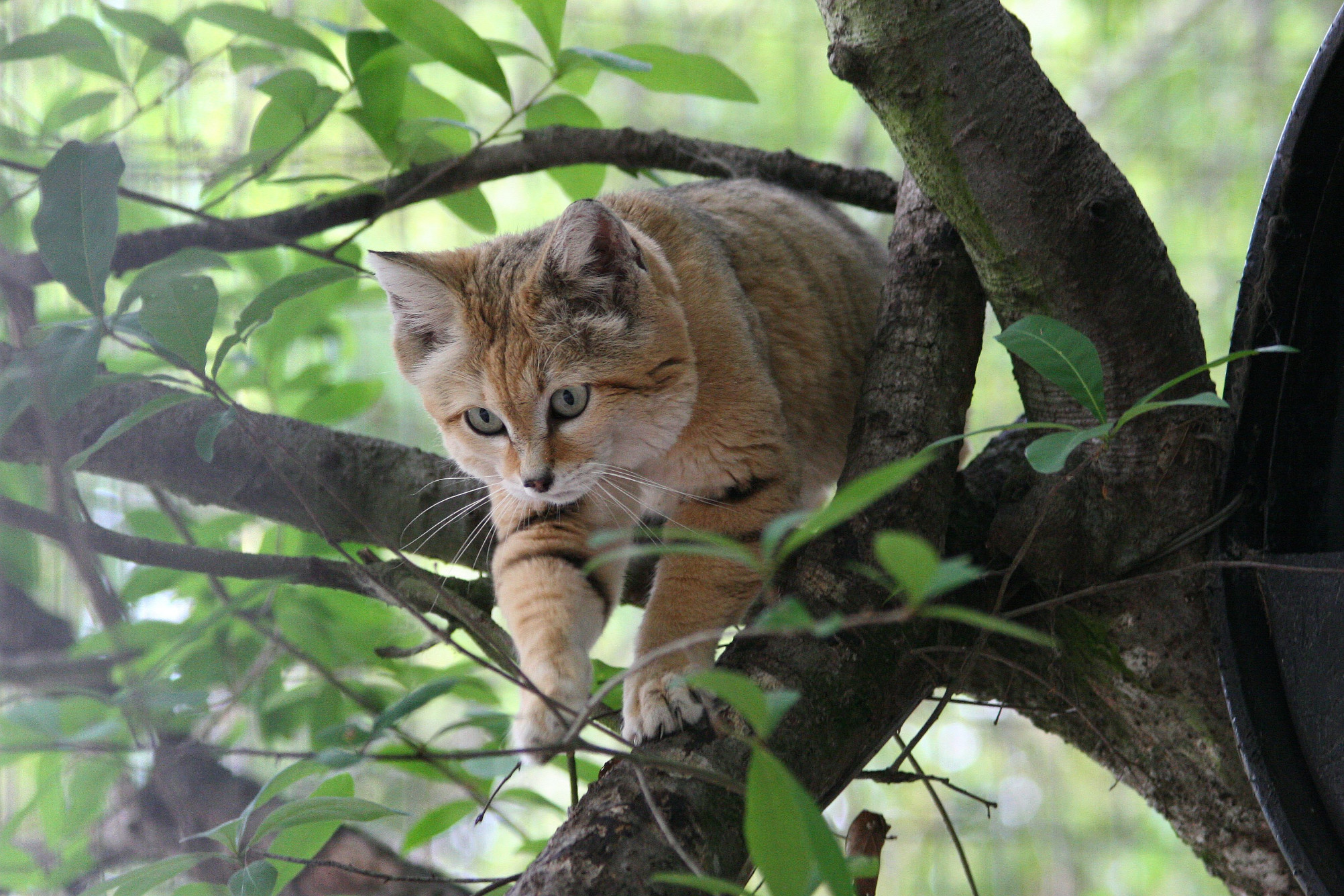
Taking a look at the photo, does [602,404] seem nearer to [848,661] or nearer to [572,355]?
[572,355]

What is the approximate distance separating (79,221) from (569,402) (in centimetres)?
92

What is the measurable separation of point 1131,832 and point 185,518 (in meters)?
4.58

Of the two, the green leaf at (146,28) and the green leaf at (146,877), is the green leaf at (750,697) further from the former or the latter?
the green leaf at (146,28)

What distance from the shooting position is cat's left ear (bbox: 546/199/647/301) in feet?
5.75

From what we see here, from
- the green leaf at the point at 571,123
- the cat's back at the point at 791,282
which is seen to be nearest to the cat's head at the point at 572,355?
the cat's back at the point at 791,282

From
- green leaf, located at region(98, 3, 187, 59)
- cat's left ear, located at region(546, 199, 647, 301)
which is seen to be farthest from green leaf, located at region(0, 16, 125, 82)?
cat's left ear, located at region(546, 199, 647, 301)

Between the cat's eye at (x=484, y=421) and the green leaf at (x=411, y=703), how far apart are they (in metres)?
0.86

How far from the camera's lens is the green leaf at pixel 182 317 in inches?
48.6

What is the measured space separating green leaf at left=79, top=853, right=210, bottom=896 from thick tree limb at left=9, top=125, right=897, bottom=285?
124 cm

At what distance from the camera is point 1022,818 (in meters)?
4.70

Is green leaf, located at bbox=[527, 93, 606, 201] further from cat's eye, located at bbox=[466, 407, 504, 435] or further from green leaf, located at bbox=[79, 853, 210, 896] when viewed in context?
green leaf, located at bbox=[79, 853, 210, 896]

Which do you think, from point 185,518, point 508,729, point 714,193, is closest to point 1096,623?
point 508,729

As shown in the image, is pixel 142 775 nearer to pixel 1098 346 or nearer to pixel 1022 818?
pixel 1098 346

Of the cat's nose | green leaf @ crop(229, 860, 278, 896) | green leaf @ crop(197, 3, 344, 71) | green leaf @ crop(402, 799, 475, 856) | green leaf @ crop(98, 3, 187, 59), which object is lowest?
green leaf @ crop(229, 860, 278, 896)
